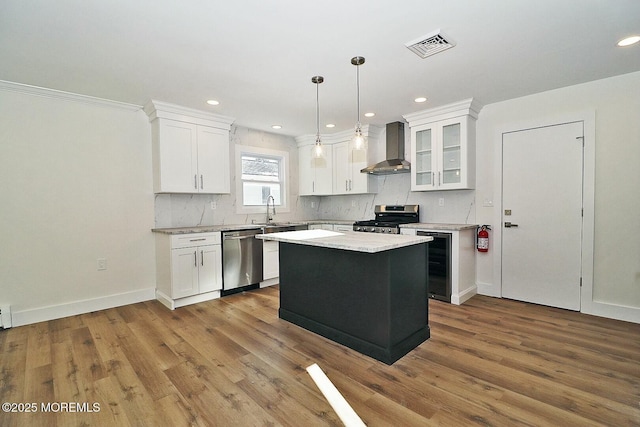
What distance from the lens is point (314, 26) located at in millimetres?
2199

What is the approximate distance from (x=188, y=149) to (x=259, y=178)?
1398 mm

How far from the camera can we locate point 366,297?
8.22ft

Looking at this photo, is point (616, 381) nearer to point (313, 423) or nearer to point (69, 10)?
point (313, 423)

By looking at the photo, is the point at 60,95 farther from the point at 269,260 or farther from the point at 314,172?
the point at 314,172

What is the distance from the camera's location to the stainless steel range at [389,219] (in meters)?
4.27

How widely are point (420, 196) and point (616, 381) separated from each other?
3.00 m

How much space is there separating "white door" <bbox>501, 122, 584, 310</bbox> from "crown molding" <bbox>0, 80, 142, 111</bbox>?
4.79 metres

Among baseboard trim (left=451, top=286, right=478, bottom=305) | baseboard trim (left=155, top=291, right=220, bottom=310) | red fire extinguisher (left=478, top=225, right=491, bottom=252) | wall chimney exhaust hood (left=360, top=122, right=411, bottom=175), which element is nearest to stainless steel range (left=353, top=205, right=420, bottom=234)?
wall chimney exhaust hood (left=360, top=122, right=411, bottom=175)

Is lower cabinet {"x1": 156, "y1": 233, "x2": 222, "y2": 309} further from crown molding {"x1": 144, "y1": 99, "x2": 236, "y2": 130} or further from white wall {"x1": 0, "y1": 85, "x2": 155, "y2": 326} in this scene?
crown molding {"x1": 144, "y1": 99, "x2": 236, "y2": 130}

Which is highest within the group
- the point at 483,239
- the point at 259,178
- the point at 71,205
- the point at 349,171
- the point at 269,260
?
the point at 349,171

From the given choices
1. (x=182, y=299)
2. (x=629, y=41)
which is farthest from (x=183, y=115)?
(x=629, y=41)

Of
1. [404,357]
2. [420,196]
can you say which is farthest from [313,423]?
[420,196]

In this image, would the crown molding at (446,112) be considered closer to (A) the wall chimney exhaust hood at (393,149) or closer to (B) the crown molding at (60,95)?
(A) the wall chimney exhaust hood at (393,149)

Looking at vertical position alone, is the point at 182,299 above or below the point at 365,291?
below
